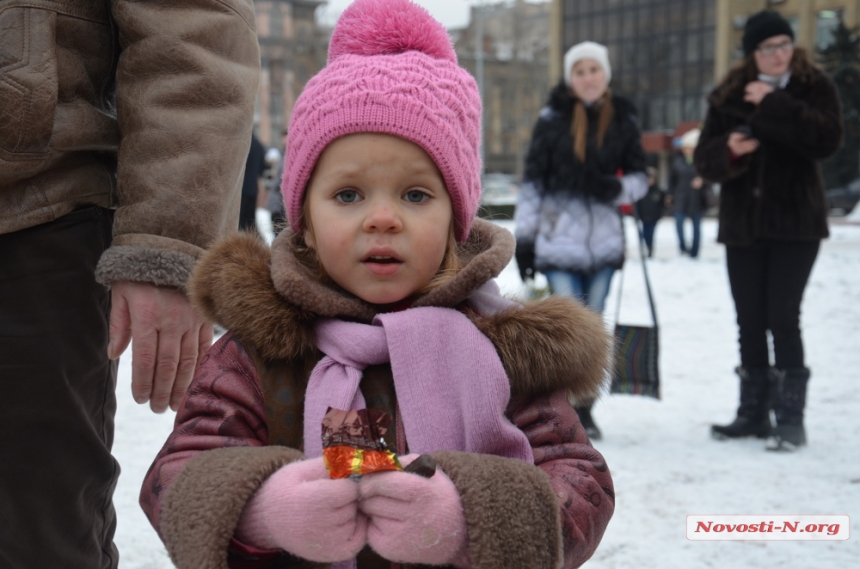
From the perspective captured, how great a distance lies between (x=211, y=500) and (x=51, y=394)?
2.11ft

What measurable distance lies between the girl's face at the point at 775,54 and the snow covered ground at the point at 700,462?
171 centimetres

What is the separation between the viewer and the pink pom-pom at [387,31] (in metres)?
1.75

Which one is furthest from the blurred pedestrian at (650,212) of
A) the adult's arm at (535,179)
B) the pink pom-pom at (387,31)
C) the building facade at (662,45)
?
the building facade at (662,45)

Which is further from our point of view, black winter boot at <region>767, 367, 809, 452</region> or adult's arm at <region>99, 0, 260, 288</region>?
black winter boot at <region>767, 367, 809, 452</region>

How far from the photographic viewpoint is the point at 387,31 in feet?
5.73

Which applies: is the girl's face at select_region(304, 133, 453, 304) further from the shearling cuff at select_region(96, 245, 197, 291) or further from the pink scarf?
the shearling cuff at select_region(96, 245, 197, 291)

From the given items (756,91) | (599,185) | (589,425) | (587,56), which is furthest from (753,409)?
(587,56)

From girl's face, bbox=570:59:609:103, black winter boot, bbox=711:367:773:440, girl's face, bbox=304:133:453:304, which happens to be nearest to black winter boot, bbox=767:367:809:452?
black winter boot, bbox=711:367:773:440

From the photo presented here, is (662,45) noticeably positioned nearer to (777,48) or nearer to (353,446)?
(777,48)

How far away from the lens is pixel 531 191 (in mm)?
4801

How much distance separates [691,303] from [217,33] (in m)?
7.89

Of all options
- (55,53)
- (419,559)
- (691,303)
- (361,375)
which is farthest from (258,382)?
(691,303)

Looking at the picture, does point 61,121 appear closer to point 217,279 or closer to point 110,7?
point 110,7

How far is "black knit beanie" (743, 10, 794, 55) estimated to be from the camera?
438 cm
